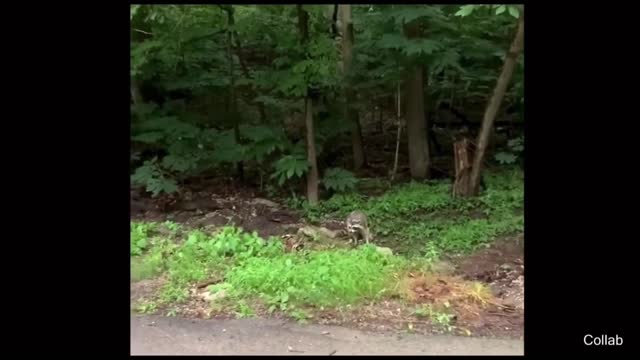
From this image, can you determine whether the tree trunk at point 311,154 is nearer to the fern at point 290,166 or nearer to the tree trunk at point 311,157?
the tree trunk at point 311,157

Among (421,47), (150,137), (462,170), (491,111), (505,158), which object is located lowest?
(462,170)

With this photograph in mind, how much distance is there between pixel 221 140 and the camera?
10.0 meters

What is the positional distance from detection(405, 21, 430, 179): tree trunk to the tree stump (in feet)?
4.21

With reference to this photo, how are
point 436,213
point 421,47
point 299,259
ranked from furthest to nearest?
point 436,213 → point 421,47 → point 299,259

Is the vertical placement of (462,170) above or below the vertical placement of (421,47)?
below

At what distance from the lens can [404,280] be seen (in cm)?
552

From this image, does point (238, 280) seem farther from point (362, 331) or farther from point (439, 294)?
point (439, 294)

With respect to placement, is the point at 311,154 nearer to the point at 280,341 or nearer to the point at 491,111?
the point at 491,111

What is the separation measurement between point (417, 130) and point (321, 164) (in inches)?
67.8

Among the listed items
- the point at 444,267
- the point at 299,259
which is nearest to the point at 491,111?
→ the point at 444,267

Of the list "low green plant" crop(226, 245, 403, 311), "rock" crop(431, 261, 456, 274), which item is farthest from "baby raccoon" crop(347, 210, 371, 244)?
"low green plant" crop(226, 245, 403, 311)

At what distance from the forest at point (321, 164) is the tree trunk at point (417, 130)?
0.08ft

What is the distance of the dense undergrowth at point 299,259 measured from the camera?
207 inches

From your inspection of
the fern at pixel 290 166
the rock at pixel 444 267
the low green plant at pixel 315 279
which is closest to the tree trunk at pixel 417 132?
the fern at pixel 290 166
